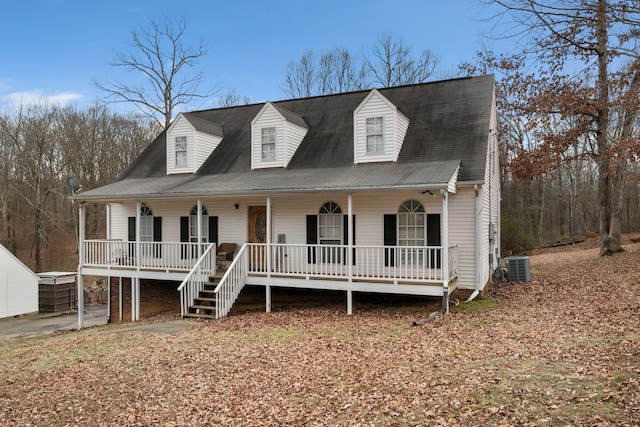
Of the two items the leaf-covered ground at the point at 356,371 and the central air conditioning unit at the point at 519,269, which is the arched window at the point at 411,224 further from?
the central air conditioning unit at the point at 519,269

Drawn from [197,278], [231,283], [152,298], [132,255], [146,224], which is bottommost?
[152,298]

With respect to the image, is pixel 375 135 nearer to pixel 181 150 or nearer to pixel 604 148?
pixel 181 150

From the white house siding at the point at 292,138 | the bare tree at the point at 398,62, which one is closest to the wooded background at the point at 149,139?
the bare tree at the point at 398,62

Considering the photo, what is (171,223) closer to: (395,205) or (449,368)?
(395,205)

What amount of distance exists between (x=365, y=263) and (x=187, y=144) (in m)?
8.73

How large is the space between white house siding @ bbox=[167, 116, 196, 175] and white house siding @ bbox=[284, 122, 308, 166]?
4.03 meters

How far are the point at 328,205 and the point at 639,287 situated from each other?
8.87 metres

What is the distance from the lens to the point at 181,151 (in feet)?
58.1

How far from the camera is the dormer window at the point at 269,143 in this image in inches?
632

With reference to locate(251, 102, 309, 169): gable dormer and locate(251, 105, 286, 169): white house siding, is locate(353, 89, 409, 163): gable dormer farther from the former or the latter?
locate(251, 105, 286, 169): white house siding

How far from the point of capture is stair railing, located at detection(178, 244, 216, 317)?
1309 cm

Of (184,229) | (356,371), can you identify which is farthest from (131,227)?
(356,371)

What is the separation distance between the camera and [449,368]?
7125 mm

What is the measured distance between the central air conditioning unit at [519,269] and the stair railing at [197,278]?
10408 mm
